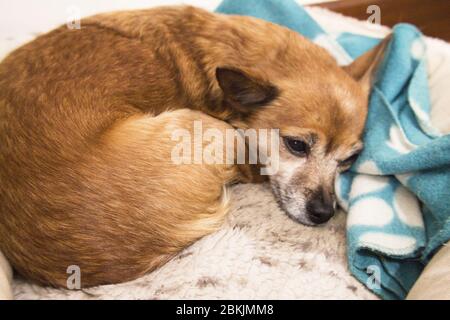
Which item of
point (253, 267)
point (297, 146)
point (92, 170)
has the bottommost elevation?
point (253, 267)

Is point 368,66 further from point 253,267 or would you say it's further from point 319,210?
point 253,267

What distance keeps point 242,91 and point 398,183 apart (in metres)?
0.62

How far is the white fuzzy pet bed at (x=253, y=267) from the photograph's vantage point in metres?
1.25

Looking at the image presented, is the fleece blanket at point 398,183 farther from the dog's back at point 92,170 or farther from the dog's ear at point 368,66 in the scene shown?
the dog's back at point 92,170

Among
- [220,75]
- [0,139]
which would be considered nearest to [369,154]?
[220,75]

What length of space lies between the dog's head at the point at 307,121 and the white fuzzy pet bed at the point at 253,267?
82mm

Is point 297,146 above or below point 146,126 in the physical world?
below

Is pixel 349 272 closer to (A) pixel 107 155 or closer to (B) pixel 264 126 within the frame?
(B) pixel 264 126

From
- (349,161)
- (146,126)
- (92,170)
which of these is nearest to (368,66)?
(349,161)

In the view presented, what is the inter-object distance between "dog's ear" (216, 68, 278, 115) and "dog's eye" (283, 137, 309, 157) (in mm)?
155

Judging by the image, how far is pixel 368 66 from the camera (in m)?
1.79

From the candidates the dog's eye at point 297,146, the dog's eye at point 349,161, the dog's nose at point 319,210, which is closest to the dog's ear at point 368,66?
the dog's eye at point 349,161

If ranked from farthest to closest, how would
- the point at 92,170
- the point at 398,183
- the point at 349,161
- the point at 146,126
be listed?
1. the point at 349,161
2. the point at 398,183
3. the point at 146,126
4. the point at 92,170
